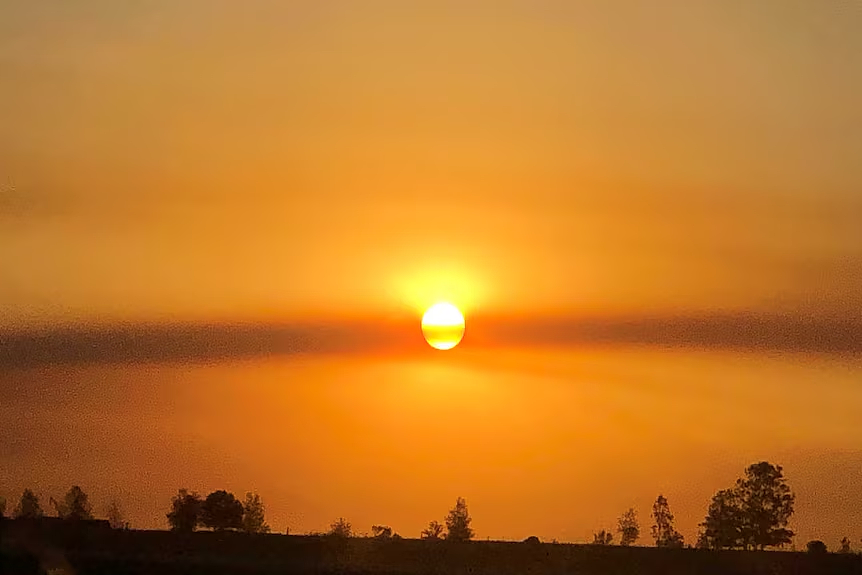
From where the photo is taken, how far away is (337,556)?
40969 mm

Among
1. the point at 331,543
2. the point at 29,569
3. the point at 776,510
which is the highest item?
the point at 776,510

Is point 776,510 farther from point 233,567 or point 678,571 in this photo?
point 233,567

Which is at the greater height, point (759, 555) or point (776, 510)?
point (776, 510)

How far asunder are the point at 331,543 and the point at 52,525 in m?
6.89

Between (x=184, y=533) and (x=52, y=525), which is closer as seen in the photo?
(x=52, y=525)

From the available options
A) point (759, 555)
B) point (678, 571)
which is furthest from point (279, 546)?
point (759, 555)

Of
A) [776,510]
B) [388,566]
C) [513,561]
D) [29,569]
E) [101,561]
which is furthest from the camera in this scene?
[776,510]

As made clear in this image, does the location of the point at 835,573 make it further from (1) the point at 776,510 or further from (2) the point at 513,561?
(1) the point at 776,510

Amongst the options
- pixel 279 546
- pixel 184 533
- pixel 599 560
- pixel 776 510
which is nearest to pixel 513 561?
pixel 599 560

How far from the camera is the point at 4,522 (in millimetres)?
37344

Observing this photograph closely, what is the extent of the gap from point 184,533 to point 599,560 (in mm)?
10802

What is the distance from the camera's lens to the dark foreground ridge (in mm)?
36469

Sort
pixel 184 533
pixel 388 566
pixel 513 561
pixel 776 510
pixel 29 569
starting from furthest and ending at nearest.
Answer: pixel 776 510, pixel 184 533, pixel 513 561, pixel 388 566, pixel 29 569

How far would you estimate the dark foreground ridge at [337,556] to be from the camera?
36469mm
